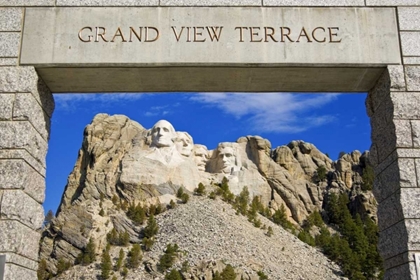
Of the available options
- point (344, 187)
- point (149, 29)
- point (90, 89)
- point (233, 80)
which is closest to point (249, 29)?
point (233, 80)

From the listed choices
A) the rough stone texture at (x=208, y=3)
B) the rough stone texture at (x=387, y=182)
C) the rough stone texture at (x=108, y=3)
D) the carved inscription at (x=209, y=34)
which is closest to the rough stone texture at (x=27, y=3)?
the rough stone texture at (x=108, y=3)

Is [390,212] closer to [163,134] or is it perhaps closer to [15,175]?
[15,175]

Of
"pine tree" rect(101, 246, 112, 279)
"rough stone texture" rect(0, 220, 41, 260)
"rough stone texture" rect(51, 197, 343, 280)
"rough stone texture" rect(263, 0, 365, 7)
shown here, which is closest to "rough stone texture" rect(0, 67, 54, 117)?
"rough stone texture" rect(0, 220, 41, 260)

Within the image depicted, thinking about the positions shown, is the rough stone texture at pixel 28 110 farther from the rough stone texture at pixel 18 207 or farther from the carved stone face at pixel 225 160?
the carved stone face at pixel 225 160

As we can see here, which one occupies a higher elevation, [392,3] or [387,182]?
[392,3]

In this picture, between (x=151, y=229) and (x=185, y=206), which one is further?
(x=185, y=206)

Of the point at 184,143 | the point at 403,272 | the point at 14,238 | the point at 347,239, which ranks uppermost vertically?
the point at 184,143

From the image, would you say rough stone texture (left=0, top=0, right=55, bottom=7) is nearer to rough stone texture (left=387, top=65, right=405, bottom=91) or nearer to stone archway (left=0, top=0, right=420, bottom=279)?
stone archway (left=0, top=0, right=420, bottom=279)

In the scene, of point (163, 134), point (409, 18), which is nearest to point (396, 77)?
point (409, 18)
